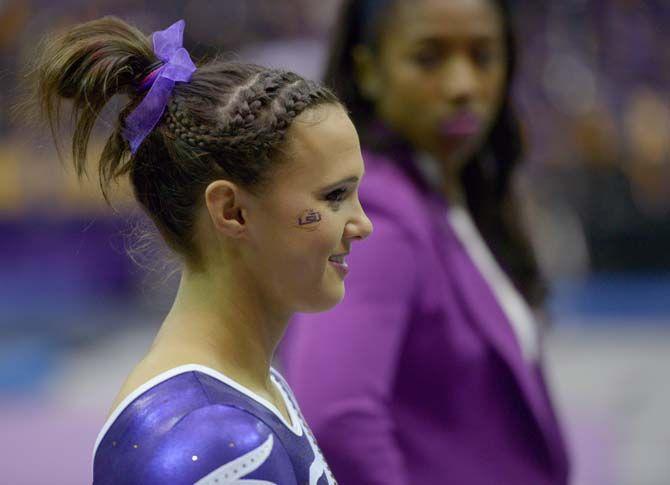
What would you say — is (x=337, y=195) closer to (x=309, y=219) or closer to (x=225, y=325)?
(x=309, y=219)

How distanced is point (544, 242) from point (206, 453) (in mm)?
7564

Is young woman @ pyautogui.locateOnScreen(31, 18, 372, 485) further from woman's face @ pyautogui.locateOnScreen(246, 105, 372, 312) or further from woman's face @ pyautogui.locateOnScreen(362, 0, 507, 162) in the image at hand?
woman's face @ pyautogui.locateOnScreen(362, 0, 507, 162)

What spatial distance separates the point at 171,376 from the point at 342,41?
118 centimetres

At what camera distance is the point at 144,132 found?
139cm

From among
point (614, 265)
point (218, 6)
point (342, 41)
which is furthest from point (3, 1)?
point (342, 41)

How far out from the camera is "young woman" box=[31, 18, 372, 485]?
1.34 m

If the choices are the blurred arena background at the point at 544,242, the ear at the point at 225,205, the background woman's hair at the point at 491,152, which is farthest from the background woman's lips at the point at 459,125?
the blurred arena background at the point at 544,242

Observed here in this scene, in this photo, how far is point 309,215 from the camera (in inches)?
53.6

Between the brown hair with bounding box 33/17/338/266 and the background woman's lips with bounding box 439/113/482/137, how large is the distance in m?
0.74

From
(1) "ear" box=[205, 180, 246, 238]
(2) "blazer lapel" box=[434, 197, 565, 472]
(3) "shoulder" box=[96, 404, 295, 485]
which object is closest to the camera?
(3) "shoulder" box=[96, 404, 295, 485]

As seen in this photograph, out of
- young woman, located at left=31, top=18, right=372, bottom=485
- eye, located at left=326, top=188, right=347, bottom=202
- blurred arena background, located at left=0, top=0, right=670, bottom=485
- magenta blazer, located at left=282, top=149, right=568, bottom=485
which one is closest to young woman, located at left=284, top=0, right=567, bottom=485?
magenta blazer, located at left=282, top=149, right=568, bottom=485

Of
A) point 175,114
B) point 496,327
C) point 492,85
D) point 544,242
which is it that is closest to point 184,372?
point 175,114

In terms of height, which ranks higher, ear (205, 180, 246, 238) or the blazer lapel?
ear (205, 180, 246, 238)

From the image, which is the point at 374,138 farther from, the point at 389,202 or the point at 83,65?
the point at 83,65
